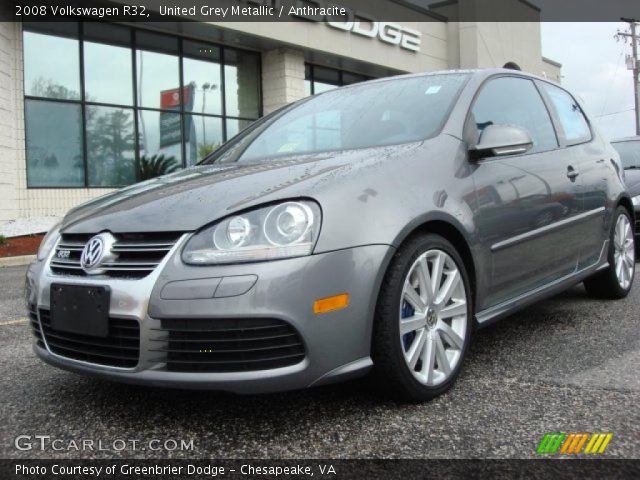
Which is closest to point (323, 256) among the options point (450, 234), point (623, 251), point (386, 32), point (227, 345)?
point (227, 345)

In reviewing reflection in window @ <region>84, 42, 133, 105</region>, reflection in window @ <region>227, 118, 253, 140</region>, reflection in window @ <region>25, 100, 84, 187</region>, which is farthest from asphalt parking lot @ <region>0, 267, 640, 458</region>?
reflection in window @ <region>227, 118, 253, 140</region>

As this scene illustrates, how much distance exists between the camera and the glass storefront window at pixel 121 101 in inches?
483

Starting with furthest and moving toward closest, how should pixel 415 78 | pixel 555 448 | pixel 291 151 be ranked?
pixel 415 78 < pixel 291 151 < pixel 555 448

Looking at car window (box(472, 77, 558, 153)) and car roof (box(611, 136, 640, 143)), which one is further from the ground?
car roof (box(611, 136, 640, 143))

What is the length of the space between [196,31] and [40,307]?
516 inches

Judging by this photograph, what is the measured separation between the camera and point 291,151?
3064mm

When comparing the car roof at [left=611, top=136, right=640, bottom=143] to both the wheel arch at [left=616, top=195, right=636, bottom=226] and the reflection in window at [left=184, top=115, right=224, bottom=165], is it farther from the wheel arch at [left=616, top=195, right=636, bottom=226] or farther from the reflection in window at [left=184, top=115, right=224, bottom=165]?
the reflection in window at [left=184, top=115, right=224, bottom=165]

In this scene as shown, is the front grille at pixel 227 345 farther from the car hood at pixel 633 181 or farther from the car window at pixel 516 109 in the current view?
the car hood at pixel 633 181

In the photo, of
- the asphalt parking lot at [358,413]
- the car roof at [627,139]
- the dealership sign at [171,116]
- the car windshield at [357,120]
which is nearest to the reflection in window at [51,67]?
the dealership sign at [171,116]

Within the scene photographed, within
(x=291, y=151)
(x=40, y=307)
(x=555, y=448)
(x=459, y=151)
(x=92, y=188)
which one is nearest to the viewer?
(x=555, y=448)

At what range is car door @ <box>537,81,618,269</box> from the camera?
367cm

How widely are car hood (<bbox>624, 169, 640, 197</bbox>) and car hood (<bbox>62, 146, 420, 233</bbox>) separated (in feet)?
16.3

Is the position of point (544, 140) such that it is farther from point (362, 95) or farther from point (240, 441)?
point (240, 441)

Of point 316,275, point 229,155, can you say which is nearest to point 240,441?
point 316,275
